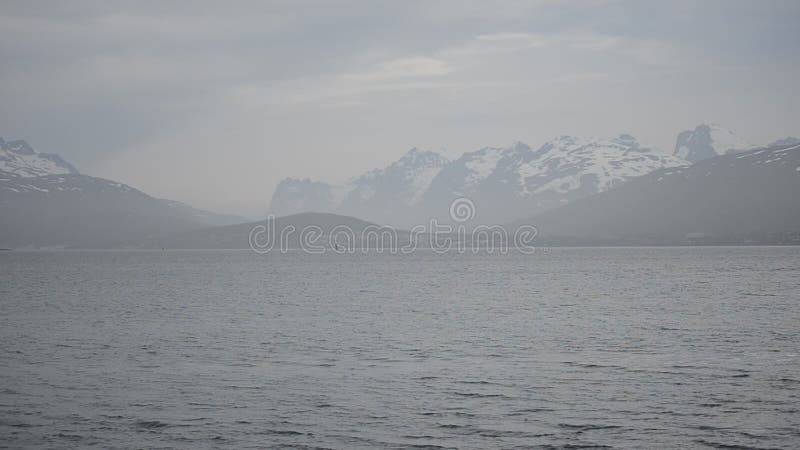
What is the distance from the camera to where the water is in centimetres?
3497

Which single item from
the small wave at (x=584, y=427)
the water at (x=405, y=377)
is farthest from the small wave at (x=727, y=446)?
the small wave at (x=584, y=427)

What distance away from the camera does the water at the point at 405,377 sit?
115 ft

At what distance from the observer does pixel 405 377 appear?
4797 cm

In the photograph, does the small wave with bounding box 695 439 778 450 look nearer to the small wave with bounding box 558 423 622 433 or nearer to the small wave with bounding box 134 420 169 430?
the small wave with bounding box 558 423 622 433

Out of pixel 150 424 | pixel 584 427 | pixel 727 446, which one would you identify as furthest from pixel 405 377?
pixel 727 446

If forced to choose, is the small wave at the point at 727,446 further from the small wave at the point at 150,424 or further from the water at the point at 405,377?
the small wave at the point at 150,424

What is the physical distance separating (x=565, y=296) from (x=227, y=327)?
190ft

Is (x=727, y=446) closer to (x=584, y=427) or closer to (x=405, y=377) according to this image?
(x=584, y=427)

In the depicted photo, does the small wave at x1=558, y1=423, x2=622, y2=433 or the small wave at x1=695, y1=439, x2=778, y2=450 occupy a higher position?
the small wave at x1=695, y1=439, x2=778, y2=450

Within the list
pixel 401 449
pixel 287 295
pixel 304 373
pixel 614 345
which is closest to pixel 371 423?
pixel 401 449

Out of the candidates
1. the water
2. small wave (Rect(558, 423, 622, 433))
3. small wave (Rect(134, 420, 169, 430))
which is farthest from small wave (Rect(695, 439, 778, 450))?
small wave (Rect(134, 420, 169, 430))

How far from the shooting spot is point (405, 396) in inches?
1665

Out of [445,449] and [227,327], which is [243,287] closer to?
[227,327]

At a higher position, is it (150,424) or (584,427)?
(584,427)
